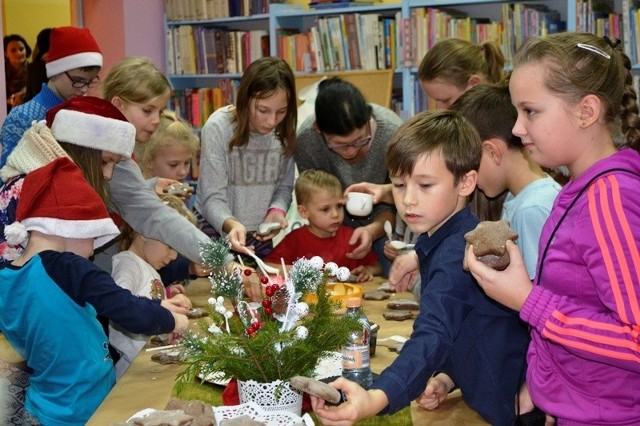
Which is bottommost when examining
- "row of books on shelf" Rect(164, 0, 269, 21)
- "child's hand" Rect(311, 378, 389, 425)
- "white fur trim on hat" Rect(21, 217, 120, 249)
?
"child's hand" Rect(311, 378, 389, 425)

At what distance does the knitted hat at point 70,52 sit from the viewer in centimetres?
376

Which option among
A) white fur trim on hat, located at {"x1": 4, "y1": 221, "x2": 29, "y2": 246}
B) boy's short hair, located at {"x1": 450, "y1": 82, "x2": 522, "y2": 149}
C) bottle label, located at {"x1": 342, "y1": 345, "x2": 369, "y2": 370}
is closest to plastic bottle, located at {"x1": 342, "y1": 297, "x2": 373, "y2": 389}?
bottle label, located at {"x1": 342, "y1": 345, "x2": 369, "y2": 370}

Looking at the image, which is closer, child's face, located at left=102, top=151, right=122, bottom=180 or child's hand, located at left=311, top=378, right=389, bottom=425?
child's hand, located at left=311, top=378, right=389, bottom=425

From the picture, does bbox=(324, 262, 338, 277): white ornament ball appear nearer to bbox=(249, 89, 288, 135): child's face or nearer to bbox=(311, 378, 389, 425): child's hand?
bbox=(311, 378, 389, 425): child's hand

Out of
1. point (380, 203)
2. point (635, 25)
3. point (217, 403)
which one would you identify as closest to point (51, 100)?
point (380, 203)

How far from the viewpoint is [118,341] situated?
9.05 feet

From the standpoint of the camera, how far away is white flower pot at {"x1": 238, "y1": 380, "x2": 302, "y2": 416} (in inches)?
68.2

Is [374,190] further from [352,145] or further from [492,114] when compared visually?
[492,114]

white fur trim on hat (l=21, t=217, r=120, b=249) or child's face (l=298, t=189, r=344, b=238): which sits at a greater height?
white fur trim on hat (l=21, t=217, r=120, b=249)

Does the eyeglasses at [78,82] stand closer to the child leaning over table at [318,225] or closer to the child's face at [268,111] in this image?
the child's face at [268,111]

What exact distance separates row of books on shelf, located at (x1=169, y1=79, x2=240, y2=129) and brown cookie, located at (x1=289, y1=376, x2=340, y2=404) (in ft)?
18.5

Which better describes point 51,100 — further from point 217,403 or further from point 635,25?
point 635,25

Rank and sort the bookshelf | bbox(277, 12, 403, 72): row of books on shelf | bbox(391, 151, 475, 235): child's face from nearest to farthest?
bbox(391, 151, 475, 235): child's face → the bookshelf → bbox(277, 12, 403, 72): row of books on shelf

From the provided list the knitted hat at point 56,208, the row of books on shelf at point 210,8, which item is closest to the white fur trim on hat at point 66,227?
the knitted hat at point 56,208
